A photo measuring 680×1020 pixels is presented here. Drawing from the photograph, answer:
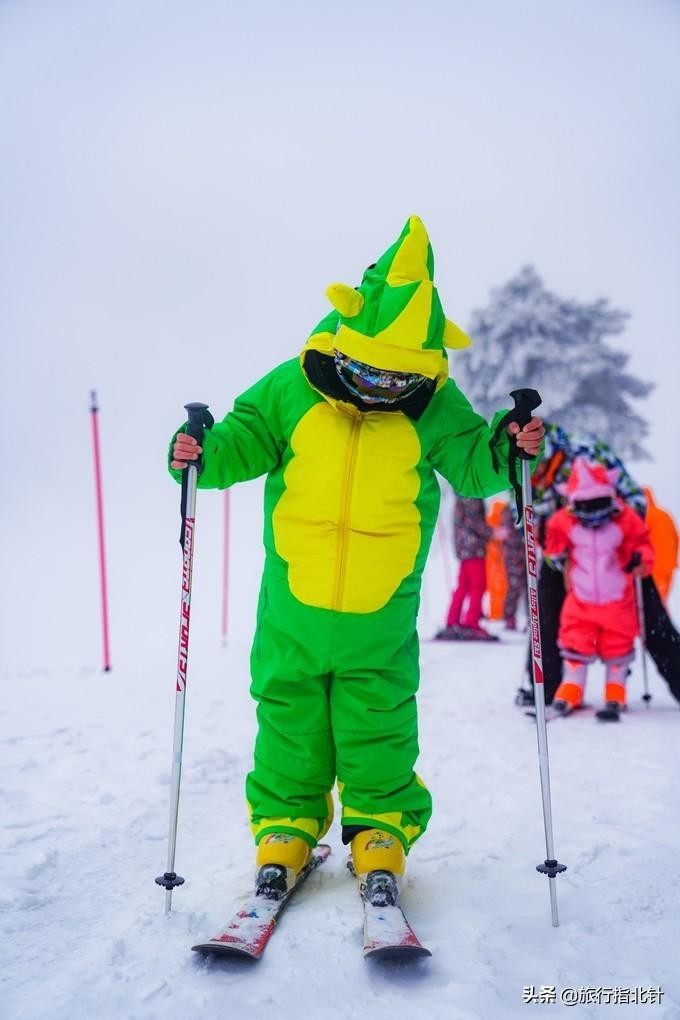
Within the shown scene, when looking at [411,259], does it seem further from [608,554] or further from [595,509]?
[608,554]

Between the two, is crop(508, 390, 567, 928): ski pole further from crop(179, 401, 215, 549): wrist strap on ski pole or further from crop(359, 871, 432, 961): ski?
crop(179, 401, 215, 549): wrist strap on ski pole

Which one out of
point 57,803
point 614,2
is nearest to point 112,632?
point 57,803

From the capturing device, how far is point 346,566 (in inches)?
96.3

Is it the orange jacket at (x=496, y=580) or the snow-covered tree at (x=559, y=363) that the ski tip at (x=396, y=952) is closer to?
the orange jacket at (x=496, y=580)

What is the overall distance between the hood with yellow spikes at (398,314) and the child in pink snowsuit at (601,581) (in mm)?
3306

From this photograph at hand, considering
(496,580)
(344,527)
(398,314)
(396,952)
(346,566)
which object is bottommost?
(496,580)

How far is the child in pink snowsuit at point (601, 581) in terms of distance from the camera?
5383mm

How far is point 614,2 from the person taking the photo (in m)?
91.2

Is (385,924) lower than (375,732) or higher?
lower

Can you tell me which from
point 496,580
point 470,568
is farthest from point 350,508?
point 496,580

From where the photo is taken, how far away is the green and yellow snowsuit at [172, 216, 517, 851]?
2434 mm

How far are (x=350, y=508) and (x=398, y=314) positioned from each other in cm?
62

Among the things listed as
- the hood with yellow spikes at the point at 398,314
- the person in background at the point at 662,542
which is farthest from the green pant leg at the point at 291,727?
the person in background at the point at 662,542

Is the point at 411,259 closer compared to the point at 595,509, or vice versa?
the point at 411,259
